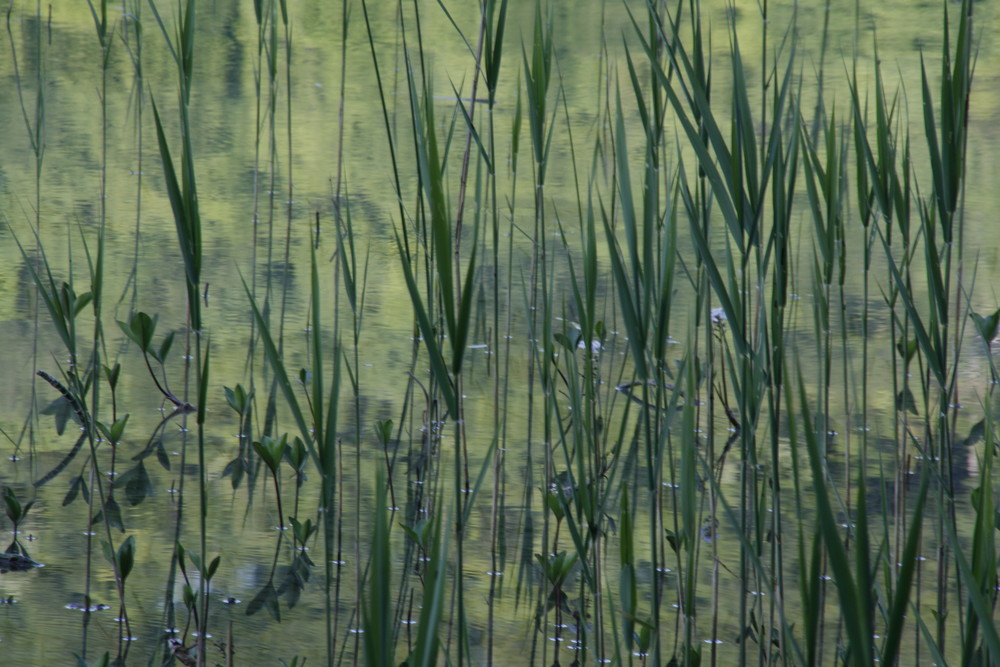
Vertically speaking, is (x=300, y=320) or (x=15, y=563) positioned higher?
(x=300, y=320)

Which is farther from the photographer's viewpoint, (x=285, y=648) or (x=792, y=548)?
(x=792, y=548)

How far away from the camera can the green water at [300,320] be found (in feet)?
4.22

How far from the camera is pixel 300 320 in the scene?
1958mm

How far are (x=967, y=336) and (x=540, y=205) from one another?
3.78ft

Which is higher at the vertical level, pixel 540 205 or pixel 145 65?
pixel 145 65

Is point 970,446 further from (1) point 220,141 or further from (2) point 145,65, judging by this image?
(2) point 145,65

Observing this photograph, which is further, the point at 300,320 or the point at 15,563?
the point at 300,320

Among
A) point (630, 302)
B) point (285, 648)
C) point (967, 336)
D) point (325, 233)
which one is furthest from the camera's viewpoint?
point (325, 233)

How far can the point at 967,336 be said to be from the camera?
207 cm

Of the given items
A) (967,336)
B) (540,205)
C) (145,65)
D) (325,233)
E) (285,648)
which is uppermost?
(145,65)

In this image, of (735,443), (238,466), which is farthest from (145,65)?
(735,443)

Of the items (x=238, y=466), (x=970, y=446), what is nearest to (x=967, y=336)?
(x=970, y=446)

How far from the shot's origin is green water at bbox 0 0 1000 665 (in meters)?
1.29

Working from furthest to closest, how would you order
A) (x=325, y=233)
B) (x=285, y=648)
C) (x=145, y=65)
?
(x=145, y=65) < (x=325, y=233) < (x=285, y=648)
